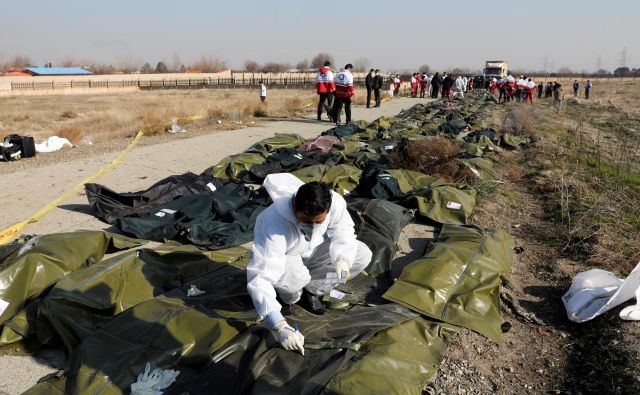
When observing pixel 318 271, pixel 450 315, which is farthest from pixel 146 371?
pixel 450 315

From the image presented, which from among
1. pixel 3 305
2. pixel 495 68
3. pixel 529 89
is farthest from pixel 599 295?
pixel 495 68

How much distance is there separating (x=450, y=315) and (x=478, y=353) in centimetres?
32

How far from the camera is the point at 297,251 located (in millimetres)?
3158

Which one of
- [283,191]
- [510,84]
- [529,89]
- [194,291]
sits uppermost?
[510,84]

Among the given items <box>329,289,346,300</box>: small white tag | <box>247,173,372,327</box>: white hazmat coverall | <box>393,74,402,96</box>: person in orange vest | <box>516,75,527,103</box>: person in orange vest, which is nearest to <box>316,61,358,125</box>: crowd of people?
<box>329,289,346,300</box>: small white tag

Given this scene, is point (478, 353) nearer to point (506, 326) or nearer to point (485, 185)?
point (506, 326)

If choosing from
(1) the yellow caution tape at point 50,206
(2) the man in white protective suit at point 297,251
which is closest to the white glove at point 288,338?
(2) the man in white protective suit at point 297,251

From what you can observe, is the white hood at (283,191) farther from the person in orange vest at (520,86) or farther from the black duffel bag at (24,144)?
the person in orange vest at (520,86)

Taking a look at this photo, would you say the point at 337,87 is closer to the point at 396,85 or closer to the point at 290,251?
the point at 290,251

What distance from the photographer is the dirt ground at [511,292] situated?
3.19 m

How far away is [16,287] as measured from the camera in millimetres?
3625

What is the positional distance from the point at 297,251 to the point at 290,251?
0.15ft

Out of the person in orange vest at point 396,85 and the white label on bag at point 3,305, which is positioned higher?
the person in orange vest at point 396,85

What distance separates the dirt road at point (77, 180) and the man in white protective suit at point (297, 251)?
59.8 inches
